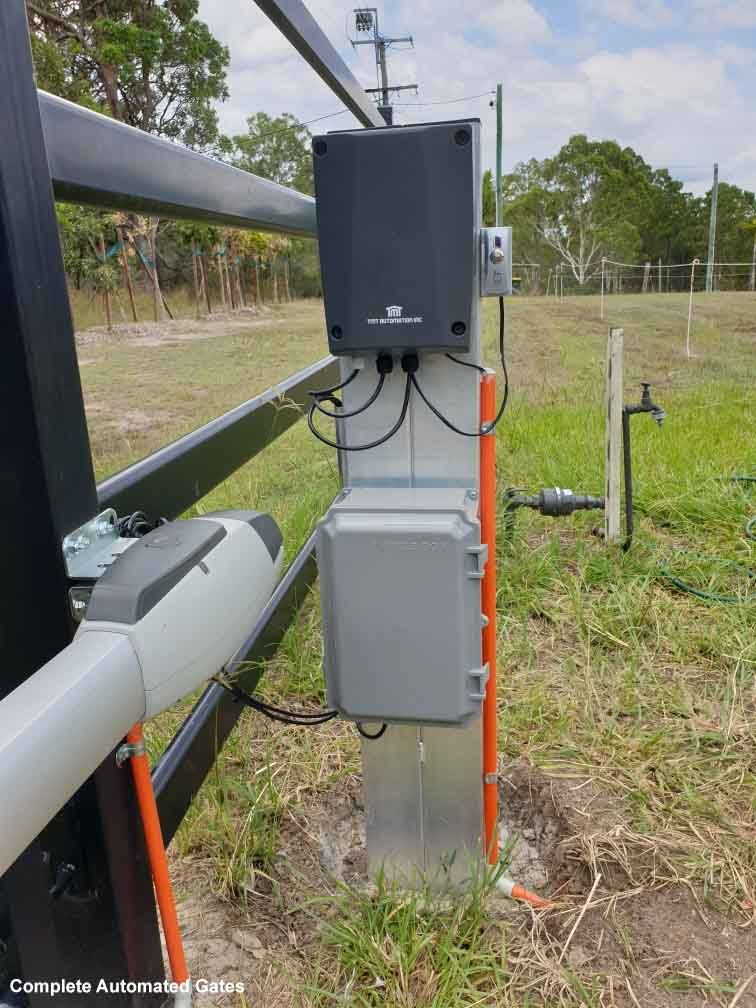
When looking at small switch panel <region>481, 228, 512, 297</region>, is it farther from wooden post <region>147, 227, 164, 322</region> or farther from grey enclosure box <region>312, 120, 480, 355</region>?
wooden post <region>147, 227, 164, 322</region>

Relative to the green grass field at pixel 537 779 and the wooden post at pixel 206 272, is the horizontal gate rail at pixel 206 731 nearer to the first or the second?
the green grass field at pixel 537 779

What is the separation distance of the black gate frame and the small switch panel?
0.51 m

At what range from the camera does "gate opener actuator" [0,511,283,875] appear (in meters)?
0.53

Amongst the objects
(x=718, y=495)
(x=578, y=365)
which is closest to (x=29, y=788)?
(x=718, y=495)

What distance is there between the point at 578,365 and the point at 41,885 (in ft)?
25.9

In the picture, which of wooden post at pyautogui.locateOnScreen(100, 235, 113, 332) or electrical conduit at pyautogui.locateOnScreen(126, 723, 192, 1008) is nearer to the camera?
electrical conduit at pyautogui.locateOnScreen(126, 723, 192, 1008)

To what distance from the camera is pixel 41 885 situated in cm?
95

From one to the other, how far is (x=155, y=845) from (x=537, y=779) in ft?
3.50

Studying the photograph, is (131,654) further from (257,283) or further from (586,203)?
(586,203)

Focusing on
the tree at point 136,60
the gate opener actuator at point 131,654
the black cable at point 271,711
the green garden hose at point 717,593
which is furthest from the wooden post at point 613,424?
the gate opener actuator at point 131,654

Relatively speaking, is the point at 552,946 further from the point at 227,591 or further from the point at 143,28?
the point at 143,28

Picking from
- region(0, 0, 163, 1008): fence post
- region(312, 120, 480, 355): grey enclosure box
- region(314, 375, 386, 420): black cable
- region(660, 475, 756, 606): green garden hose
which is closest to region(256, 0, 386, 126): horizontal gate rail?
region(312, 120, 480, 355): grey enclosure box

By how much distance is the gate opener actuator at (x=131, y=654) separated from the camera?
0.53m

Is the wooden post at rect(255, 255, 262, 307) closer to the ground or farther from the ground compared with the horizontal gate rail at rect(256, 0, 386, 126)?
closer to the ground
